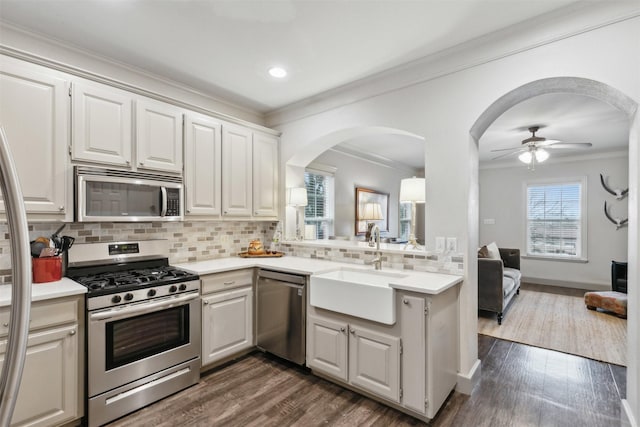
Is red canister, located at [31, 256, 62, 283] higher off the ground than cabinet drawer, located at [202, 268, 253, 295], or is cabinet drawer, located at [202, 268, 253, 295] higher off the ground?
red canister, located at [31, 256, 62, 283]

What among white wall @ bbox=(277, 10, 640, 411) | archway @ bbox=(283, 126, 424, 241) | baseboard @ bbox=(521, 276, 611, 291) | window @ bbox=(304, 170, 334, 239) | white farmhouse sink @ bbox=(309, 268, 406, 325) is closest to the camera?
white wall @ bbox=(277, 10, 640, 411)

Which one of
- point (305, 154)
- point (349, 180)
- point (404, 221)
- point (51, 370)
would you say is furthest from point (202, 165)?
point (404, 221)

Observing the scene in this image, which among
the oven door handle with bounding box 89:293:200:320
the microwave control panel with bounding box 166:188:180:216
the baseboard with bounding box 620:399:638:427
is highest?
the microwave control panel with bounding box 166:188:180:216

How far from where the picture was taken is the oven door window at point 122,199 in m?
2.26

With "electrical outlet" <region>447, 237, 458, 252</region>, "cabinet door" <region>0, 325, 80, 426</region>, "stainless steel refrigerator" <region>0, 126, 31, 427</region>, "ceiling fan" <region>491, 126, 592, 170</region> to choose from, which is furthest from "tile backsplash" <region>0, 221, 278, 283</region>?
"ceiling fan" <region>491, 126, 592, 170</region>

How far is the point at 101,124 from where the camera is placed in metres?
2.31

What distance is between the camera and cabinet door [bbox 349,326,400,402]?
213cm

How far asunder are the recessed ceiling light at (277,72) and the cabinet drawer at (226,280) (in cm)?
180

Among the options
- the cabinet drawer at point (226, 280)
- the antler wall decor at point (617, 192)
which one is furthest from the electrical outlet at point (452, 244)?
the antler wall decor at point (617, 192)

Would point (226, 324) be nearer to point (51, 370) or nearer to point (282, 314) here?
point (282, 314)

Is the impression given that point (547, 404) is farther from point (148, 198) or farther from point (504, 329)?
point (148, 198)

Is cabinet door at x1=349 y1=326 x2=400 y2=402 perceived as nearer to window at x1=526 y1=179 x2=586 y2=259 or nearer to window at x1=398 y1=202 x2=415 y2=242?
window at x1=398 y1=202 x2=415 y2=242

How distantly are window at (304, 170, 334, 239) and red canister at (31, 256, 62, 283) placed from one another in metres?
3.16

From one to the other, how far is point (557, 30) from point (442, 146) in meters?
0.98
